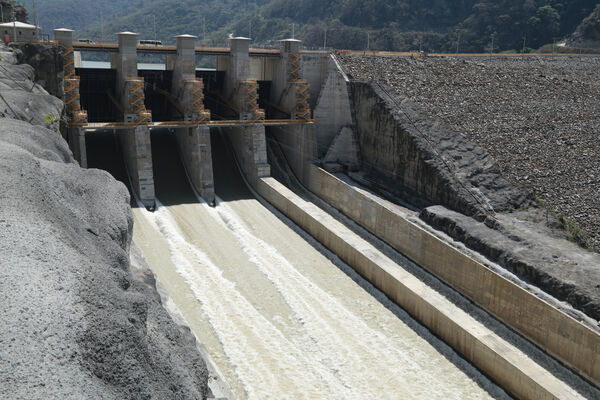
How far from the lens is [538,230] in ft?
67.7

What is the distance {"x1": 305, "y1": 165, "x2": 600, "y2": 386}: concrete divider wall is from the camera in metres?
15.6

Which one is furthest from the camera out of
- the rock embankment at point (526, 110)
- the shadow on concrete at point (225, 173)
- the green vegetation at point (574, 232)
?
the shadow on concrete at point (225, 173)

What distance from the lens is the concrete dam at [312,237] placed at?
16125 millimetres

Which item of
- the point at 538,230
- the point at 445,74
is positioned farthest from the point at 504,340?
the point at 445,74

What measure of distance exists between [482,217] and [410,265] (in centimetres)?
330

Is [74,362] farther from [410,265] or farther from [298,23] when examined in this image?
[298,23]

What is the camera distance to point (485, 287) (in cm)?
1866

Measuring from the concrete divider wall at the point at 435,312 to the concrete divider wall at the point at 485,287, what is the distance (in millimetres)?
787

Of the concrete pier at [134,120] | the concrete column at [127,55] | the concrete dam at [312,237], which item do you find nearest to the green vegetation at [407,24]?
the concrete dam at [312,237]

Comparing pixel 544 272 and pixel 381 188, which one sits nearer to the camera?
pixel 544 272

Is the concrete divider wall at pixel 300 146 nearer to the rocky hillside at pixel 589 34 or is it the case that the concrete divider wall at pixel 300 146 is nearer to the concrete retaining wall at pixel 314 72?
the concrete retaining wall at pixel 314 72

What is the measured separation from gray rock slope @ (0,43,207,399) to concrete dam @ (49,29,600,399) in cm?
614

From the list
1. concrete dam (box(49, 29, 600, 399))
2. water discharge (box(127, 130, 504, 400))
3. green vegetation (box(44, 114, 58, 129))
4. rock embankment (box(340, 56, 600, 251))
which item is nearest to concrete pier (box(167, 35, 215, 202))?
concrete dam (box(49, 29, 600, 399))

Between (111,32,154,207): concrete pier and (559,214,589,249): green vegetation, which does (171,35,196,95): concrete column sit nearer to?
(111,32,154,207): concrete pier
